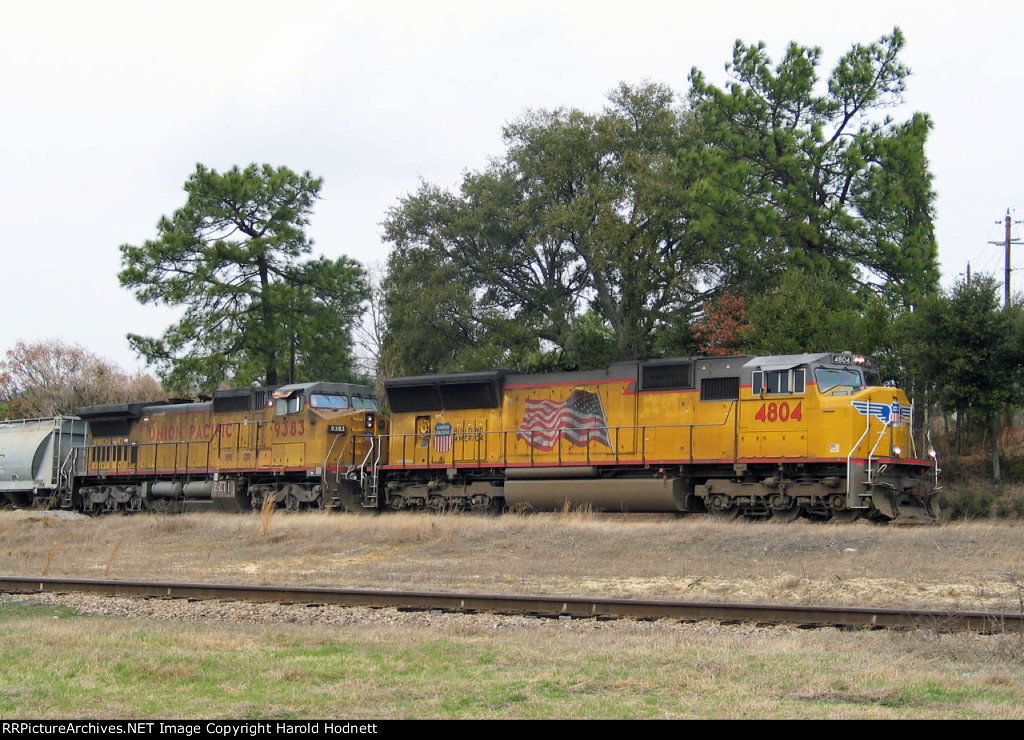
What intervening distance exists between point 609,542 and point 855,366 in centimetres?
676

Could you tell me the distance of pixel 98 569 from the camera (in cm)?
1702

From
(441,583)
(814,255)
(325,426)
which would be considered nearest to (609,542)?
(441,583)

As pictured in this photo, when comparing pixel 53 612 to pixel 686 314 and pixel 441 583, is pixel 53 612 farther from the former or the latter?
pixel 686 314

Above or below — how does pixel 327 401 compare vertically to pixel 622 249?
below

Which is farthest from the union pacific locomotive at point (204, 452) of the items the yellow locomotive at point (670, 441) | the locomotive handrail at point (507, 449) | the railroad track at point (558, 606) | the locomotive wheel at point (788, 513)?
the railroad track at point (558, 606)

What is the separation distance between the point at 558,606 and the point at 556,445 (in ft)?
39.2

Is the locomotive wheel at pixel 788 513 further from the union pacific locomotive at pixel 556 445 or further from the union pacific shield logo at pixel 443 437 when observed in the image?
the union pacific shield logo at pixel 443 437

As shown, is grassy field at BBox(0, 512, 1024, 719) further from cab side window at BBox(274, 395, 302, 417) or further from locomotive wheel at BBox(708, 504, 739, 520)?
cab side window at BBox(274, 395, 302, 417)

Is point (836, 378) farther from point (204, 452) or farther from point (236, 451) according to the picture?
point (204, 452)

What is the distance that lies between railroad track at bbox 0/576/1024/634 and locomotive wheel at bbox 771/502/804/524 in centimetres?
982

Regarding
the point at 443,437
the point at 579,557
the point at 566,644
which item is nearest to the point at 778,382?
the point at 579,557

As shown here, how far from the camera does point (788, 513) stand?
20.3 meters

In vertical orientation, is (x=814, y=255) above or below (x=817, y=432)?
above

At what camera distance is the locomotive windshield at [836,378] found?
20.0 meters
